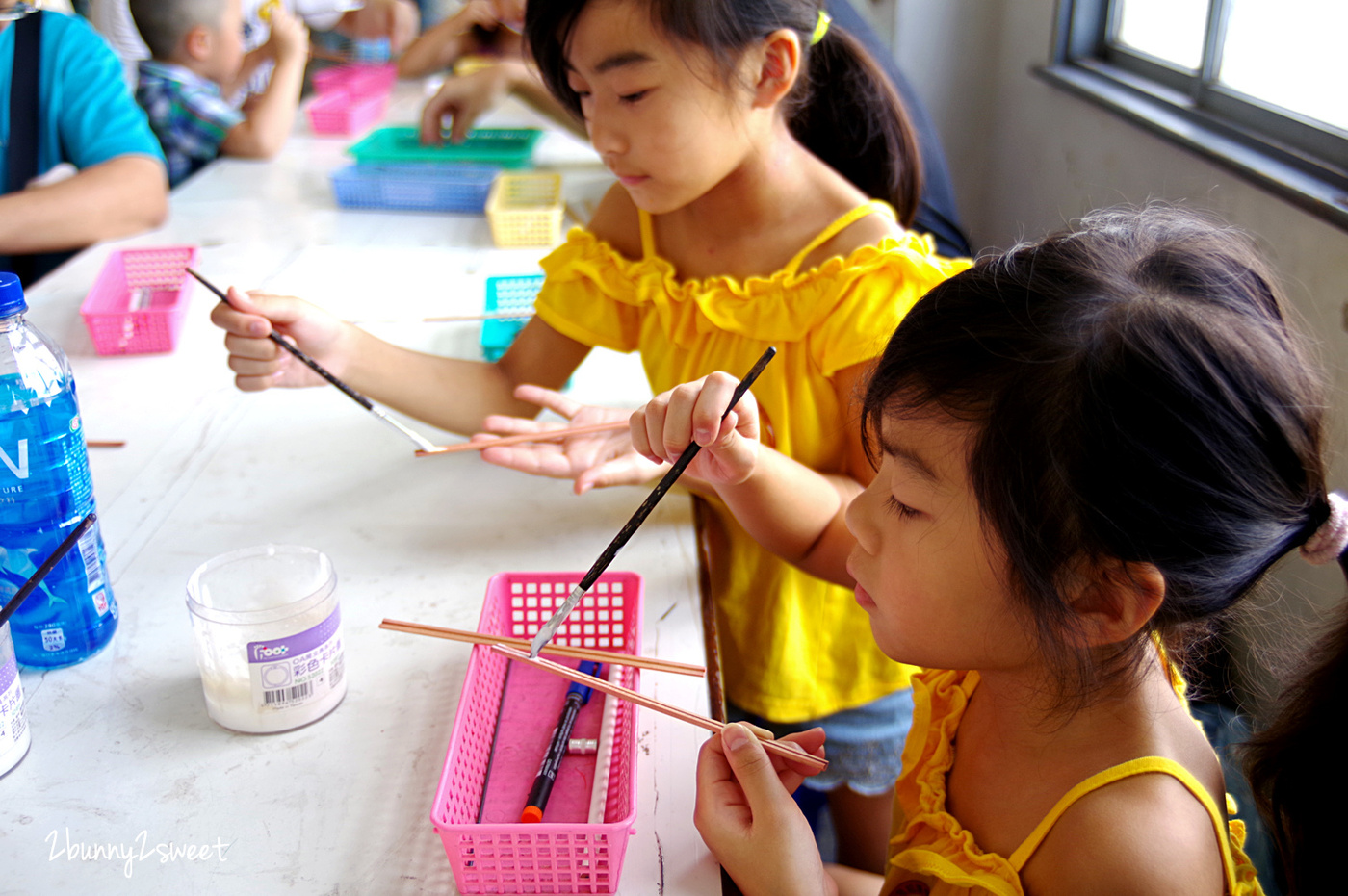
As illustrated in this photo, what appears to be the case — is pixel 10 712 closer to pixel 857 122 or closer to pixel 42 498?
pixel 42 498

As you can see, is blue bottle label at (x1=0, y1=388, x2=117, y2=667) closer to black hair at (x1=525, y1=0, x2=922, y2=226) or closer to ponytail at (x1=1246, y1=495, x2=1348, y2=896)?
black hair at (x1=525, y1=0, x2=922, y2=226)

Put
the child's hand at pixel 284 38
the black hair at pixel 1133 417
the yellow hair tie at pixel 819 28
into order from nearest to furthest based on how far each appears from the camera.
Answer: the black hair at pixel 1133 417 → the yellow hair tie at pixel 819 28 → the child's hand at pixel 284 38

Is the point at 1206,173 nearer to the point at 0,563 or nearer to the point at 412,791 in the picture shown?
the point at 412,791

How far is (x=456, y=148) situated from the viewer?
93.7 inches

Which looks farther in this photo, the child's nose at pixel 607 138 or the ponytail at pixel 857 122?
the ponytail at pixel 857 122

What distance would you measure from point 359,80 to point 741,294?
248 cm

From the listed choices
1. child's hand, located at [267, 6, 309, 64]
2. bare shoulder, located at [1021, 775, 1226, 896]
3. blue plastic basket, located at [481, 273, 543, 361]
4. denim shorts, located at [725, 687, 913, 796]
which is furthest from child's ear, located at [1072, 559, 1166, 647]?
child's hand, located at [267, 6, 309, 64]

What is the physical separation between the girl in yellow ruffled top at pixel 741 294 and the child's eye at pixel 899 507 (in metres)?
0.29

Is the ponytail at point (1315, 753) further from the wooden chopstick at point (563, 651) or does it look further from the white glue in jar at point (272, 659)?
the white glue in jar at point (272, 659)

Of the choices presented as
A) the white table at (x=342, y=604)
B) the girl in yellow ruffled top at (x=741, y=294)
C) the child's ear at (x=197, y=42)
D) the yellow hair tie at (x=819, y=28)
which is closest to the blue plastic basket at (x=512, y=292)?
the white table at (x=342, y=604)

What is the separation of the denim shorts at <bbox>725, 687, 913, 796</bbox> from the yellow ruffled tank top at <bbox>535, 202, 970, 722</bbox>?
0.02 meters

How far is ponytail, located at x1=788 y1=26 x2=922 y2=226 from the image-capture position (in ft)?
4.07

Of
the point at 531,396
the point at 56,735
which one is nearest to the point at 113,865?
the point at 56,735

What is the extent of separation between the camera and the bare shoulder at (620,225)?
1.29 metres
